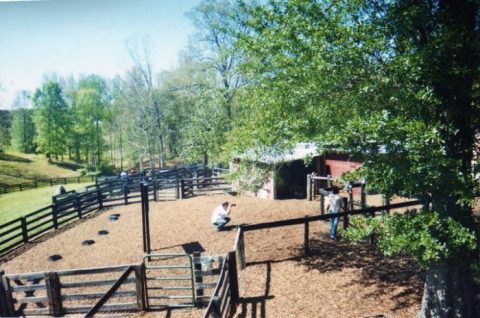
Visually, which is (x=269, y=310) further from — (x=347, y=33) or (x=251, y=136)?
(x=347, y=33)

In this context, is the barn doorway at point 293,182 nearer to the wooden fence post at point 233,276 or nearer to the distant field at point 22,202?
the wooden fence post at point 233,276

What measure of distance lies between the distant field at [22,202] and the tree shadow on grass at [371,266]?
65.7 feet

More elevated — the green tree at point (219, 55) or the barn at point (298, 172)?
the green tree at point (219, 55)

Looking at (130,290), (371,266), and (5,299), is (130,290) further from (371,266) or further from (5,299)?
(371,266)

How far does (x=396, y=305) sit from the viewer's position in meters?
6.50

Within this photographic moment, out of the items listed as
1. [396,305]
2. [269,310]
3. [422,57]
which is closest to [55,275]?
[269,310]

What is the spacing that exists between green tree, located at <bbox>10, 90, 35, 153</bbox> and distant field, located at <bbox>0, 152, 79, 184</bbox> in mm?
3372

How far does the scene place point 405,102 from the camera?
4.88 meters

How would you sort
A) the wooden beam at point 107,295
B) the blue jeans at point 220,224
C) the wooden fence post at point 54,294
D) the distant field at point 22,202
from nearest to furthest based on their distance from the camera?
the wooden beam at point 107,295 < the wooden fence post at point 54,294 < the blue jeans at point 220,224 < the distant field at point 22,202

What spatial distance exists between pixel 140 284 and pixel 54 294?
2.08 m

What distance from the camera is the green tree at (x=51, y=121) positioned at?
4462cm

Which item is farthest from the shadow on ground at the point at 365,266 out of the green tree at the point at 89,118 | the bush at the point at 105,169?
the green tree at the point at 89,118

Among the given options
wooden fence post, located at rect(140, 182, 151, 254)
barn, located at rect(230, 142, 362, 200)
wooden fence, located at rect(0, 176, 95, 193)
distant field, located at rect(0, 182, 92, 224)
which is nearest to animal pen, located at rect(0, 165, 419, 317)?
wooden fence post, located at rect(140, 182, 151, 254)

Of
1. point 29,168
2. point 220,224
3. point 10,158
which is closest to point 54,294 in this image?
point 220,224
